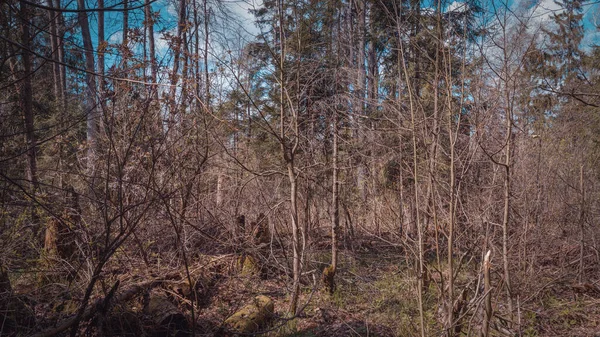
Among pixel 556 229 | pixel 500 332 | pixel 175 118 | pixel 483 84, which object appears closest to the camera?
pixel 500 332

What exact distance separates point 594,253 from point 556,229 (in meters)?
0.83

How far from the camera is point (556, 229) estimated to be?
6.87 meters

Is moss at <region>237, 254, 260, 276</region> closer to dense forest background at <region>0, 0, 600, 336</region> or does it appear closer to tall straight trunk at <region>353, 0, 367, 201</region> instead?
dense forest background at <region>0, 0, 600, 336</region>

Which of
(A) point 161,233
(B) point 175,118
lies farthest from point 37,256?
(B) point 175,118

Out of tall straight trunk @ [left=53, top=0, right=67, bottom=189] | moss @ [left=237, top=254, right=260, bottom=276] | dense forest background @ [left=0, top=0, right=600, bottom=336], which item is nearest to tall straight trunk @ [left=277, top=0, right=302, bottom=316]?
dense forest background @ [left=0, top=0, right=600, bottom=336]

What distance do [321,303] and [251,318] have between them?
1.50 metres

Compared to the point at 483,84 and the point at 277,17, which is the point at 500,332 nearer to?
the point at 483,84

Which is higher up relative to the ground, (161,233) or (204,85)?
(204,85)

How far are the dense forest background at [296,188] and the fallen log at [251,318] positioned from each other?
0.03 m

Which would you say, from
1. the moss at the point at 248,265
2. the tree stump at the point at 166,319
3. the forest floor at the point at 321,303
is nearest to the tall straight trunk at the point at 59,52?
the forest floor at the point at 321,303

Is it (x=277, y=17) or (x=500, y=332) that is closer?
(x=500, y=332)

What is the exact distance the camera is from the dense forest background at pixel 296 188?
3.74 m

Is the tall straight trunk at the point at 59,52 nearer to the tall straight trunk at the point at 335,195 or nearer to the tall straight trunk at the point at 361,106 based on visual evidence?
the tall straight trunk at the point at 361,106

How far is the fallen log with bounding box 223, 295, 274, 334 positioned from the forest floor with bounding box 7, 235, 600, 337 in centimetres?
9
